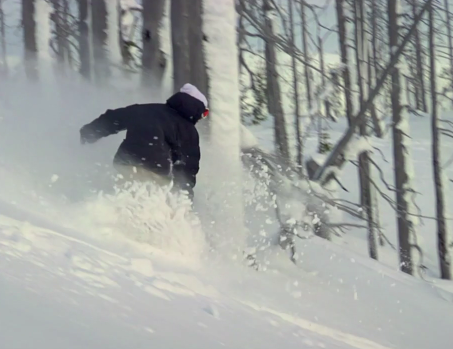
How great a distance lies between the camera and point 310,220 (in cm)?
737

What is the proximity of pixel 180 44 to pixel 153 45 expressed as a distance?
4.82 feet

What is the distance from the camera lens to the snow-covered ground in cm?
221

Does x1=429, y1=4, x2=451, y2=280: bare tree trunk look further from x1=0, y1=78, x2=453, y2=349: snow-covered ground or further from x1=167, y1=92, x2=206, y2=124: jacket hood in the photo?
x1=167, y1=92, x2=206, y2=124: jacket hood

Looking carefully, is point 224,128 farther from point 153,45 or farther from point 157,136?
point 153,45

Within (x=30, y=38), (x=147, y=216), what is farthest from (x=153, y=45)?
(x=30, y=38)

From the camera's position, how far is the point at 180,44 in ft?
19.7

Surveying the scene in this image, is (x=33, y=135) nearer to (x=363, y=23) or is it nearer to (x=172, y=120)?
(x=172, y=120)

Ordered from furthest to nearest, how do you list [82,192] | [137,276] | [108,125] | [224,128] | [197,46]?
[224,128] < [197,46] < [82,192] < [108,125] < [137,276]

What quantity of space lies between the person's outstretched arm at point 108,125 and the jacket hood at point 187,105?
0.41 m

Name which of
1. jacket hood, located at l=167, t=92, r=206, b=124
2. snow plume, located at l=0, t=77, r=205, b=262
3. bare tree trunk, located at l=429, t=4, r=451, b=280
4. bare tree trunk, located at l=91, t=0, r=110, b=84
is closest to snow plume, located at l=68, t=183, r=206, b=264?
snow plume, located at l=0, t=77, r=205, b=262

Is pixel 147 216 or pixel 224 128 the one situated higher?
pixel 224 128

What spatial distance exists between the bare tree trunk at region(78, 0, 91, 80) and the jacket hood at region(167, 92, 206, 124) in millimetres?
5051

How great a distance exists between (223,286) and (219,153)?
6.35ft

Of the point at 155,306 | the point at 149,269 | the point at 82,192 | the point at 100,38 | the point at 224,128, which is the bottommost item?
the point at 100,38
